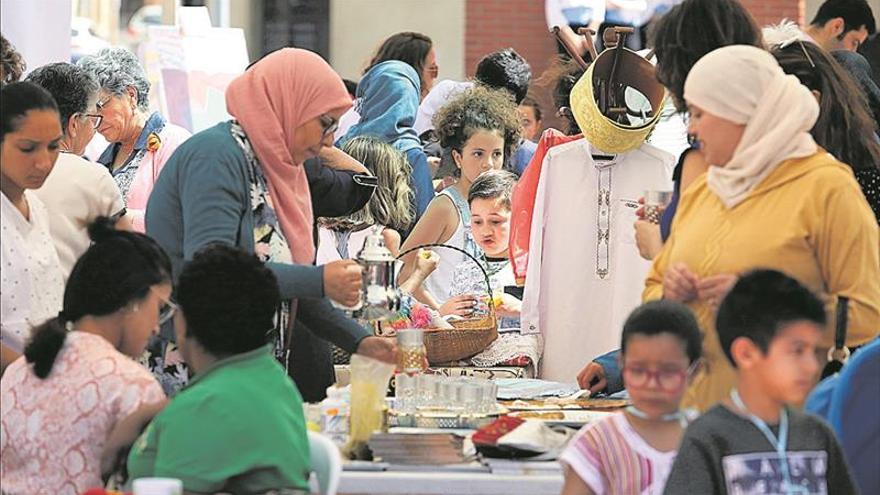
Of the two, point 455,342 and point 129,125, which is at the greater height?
point 129,125

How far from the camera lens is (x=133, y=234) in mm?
3371

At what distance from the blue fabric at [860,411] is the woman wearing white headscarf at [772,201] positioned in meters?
0.08

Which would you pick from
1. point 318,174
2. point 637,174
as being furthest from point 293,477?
point 637,174

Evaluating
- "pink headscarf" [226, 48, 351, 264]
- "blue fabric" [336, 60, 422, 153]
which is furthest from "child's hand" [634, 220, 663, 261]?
"blue fabric" [336, 60, 422, 153]

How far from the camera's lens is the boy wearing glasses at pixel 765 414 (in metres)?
2.42

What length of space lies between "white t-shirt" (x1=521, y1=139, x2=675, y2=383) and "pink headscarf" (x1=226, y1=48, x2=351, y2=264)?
1.35m

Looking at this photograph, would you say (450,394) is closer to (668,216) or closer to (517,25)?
(668,216)

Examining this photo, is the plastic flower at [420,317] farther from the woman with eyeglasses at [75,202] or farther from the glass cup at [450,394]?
the glass cup at [450,394]

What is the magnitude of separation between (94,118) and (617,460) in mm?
3135

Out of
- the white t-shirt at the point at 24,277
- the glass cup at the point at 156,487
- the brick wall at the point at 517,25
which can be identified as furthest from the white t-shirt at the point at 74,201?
the brick wall at the point at 517,25

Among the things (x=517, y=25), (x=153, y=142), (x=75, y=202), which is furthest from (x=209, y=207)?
(x=517, y=25)

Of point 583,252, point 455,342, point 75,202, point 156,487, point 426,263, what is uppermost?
point 75,202

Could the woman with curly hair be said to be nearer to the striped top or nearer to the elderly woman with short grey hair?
the elderly woman with short grey hair

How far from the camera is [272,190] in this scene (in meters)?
3.91
